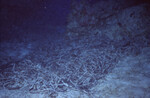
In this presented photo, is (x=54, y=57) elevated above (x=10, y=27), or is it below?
below

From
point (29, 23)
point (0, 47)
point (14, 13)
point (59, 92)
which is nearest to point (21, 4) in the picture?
point (14, 13)

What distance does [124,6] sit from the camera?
3715 mm

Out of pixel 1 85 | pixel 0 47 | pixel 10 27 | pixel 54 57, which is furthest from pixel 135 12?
pixel 10 27

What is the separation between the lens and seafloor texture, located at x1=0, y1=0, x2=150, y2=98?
1.55m

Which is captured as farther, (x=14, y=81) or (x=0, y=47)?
(x=0, y=47)

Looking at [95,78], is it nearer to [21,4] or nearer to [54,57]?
[54,57]

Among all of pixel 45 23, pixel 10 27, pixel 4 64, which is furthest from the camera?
pixel 45 23

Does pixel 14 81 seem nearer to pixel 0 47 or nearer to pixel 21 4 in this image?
pixel 0 47

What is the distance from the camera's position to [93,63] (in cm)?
222

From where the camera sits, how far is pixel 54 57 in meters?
2.71

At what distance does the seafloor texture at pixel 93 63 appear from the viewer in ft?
5.08

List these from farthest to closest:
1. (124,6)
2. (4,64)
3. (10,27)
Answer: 1. (10,27)
2. (124,6)
3. (4,64)

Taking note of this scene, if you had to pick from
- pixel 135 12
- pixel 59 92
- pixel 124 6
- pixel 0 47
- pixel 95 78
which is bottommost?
pixel 59 92

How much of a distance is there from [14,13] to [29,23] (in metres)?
0.97
